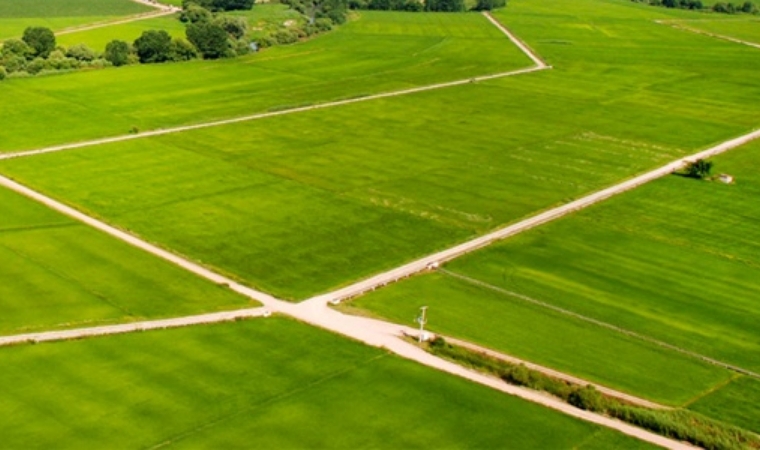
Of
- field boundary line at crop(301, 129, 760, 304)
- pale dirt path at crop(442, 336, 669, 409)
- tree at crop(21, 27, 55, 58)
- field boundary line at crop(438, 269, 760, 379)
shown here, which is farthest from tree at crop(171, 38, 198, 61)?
pale dirt path at crop(442, 336, 669, 409)

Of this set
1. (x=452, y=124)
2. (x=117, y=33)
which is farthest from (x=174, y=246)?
(x=117, y=33)

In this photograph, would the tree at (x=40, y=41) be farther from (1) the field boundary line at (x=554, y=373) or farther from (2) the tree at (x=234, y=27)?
(1) the field boundary line at (x=554, y=373)

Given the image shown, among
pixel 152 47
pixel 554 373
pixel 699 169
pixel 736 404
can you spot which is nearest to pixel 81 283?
pixel 554 373

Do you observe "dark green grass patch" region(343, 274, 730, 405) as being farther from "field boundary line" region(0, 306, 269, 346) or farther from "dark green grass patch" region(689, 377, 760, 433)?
"field boundary line" region(0, 306, 269, 346)

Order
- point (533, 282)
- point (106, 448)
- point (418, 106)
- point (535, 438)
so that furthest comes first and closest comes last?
point (418, 106)
point (533, 282)
point (535, 438)
point (106, 448)

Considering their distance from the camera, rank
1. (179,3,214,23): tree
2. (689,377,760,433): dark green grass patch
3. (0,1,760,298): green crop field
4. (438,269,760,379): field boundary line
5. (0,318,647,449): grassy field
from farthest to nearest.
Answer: (179,3,214,23): tree
(0,1,760,298): green crop field
(438,269,760,379): field boundary line
(689,377,760,433): dark green grass patch
(0,318,647,449): grassy field

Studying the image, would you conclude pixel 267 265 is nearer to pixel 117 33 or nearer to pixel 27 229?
pixel 27 229

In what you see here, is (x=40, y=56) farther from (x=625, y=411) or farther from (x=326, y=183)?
(x=625, y=411)
